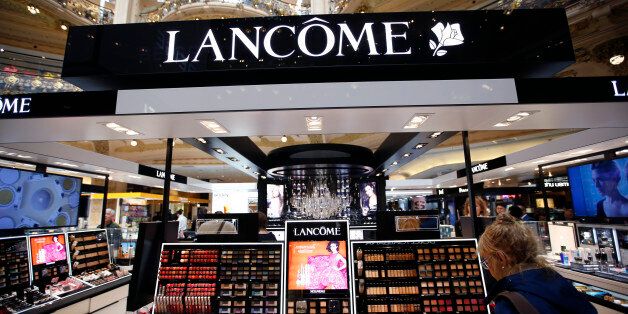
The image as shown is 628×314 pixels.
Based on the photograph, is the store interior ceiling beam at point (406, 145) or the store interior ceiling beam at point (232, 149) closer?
the store interior ceiling beam at point (232, 149)

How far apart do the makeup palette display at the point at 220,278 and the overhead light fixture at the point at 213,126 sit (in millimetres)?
1168

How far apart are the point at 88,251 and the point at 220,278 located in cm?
289

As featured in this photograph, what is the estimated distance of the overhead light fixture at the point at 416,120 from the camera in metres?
2.80

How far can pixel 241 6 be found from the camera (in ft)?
22.3

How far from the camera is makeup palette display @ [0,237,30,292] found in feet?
11.1

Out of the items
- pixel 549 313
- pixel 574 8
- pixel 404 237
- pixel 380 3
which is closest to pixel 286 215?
pixel 380 3

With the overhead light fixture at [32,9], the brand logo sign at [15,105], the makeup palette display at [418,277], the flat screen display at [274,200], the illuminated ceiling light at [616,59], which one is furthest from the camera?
the flat screen display at [274,200]

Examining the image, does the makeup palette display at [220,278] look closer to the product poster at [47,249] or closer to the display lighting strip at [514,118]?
the product poster at [47,249]

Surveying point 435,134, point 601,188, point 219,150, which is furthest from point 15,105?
point 601,188

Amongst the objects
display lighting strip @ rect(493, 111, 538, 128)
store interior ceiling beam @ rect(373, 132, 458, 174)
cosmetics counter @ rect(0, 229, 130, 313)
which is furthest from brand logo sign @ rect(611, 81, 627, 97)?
cosmetics counter @ rect(0, 229, 130, 313)

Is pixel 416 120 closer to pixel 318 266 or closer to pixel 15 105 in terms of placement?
pixel 318 266

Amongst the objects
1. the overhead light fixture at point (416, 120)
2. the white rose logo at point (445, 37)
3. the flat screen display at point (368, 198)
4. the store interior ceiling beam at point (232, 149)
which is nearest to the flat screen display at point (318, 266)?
the overhead light fixture at point (416, 120)

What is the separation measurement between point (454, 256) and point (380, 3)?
5.76 meters

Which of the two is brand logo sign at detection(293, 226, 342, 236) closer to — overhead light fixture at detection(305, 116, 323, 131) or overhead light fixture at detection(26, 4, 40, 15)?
overhead light fixture at detection(305, 116, 323, 131)
